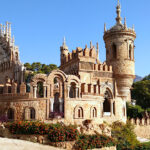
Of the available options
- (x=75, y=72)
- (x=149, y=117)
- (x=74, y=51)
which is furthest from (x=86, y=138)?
(x=149, y=117)

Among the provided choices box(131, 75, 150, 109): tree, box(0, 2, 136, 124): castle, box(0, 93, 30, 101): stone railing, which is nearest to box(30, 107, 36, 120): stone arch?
box(0, 2, 136, 124): castle

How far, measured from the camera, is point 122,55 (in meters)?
39.4

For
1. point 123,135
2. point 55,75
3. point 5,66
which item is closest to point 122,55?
point 123,135

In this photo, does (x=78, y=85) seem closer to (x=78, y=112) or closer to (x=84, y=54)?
(x=78, y=112)

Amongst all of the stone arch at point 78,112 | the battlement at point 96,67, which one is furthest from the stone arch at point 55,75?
the battlement at point 96,67

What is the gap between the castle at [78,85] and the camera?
1096 inches

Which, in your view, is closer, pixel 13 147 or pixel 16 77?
pixel 13 147

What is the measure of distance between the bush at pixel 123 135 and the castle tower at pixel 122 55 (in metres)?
5.63

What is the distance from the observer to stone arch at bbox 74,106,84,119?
28595 millimetres

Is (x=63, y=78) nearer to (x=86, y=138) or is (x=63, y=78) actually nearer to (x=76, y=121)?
(x=76, y=121)

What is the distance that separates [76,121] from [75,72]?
947 cm

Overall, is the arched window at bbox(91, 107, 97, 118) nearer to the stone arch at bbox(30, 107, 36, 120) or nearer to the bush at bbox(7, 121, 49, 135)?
the stone arch at bbox(30, 107, 36, 120)

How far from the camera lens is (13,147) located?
19953 mm

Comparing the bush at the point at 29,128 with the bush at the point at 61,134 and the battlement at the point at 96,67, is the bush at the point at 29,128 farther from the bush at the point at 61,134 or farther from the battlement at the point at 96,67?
the battlement at the point at 96,67
